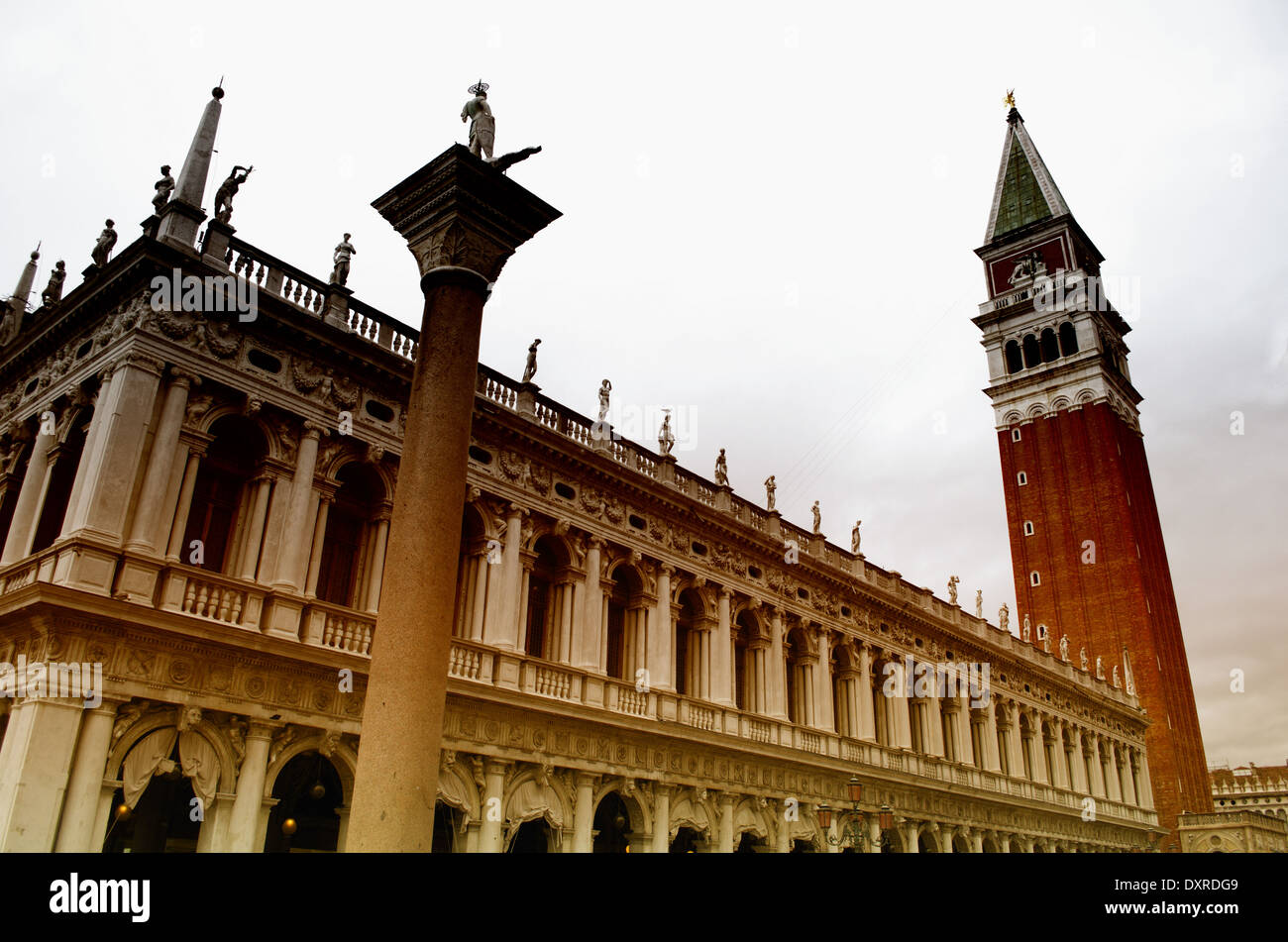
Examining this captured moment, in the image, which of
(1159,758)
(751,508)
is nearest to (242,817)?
(751,508)

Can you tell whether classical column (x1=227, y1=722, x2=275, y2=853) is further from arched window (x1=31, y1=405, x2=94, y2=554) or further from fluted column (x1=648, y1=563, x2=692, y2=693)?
fluted column (x1=648, y1=563, x2=692, y2=693)

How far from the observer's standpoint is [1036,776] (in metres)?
38.5

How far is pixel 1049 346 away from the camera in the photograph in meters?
63.9

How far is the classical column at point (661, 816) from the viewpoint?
20.8m

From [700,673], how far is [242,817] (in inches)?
489

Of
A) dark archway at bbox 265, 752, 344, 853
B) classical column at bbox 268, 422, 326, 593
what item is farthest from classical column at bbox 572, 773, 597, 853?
classical column at bbox 268, 422, 326, 593

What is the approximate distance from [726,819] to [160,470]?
47.8ft

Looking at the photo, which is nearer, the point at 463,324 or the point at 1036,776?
the point at 463,324

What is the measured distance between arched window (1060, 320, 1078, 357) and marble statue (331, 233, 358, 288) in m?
54.8

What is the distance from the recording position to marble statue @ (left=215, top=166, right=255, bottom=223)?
16.6m

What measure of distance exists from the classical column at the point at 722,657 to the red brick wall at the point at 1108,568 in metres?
38.6

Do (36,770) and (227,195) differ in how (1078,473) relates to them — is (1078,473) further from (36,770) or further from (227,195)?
(36,770)

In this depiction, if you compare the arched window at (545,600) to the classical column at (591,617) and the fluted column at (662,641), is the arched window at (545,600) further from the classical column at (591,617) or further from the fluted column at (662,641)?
the fluted column at (662,641)
